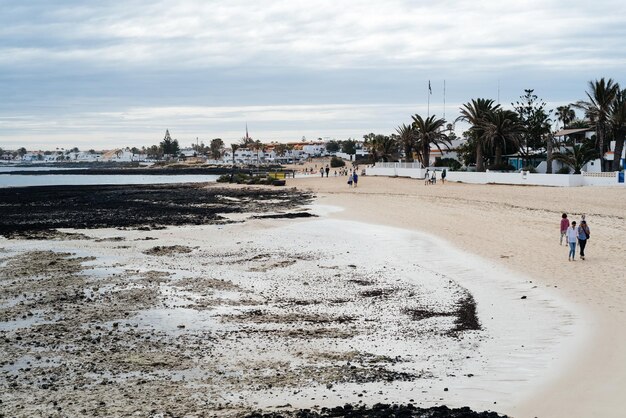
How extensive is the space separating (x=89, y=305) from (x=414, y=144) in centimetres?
6487

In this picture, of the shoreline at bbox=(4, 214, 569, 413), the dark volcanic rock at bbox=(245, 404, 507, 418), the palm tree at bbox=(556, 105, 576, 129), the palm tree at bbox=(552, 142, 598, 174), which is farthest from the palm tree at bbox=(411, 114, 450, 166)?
the dark volcanic rock at bbox=(245, 404, 507, 418)

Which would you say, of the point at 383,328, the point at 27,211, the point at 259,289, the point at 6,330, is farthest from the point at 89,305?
the point at 27,211

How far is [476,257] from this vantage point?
1912 cm

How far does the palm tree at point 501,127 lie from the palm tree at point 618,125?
7.58m

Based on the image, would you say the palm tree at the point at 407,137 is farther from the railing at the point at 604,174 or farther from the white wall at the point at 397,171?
the railing at the point at 604,174

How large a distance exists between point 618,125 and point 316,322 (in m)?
45.9

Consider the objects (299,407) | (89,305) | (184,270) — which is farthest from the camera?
(184,270)

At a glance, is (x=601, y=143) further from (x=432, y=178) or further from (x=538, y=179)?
(x=432, y=178)

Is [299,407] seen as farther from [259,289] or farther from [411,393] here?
[259,289]

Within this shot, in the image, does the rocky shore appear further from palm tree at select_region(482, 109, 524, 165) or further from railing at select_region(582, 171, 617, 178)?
palm tree at select_region(482, 109, 524, 165)

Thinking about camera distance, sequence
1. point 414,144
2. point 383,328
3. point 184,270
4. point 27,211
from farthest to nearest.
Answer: point 414,144 → point 27,211 → point 184,270 → point 383,328

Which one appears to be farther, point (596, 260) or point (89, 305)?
point (596, 260)

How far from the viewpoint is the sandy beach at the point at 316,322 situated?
28.1 ft

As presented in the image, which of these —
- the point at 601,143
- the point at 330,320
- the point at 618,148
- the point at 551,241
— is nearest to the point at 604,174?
the point at 618,148
